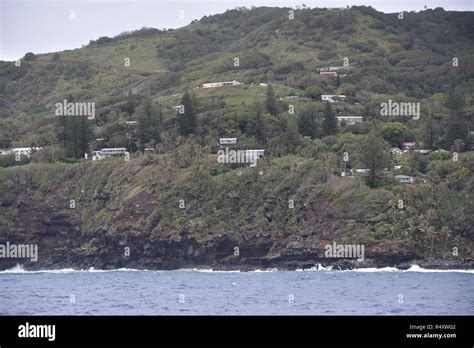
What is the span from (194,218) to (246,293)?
29.5m

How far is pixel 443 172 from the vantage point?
245ft

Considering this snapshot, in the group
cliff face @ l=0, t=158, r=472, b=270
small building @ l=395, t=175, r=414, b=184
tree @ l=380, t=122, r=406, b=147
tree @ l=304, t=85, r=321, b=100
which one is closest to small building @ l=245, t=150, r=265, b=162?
cliff face @ l=0, t=158, r=472, b=270

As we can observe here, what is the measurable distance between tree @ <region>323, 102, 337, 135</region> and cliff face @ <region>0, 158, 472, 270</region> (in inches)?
444

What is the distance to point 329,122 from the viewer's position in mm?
89562

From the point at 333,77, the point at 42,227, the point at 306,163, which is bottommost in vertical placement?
the point at 42,227

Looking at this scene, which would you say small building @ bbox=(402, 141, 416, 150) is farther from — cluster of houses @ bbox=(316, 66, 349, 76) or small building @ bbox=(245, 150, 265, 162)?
cluster of houses @ bbox=(316, 66, 349, 76)

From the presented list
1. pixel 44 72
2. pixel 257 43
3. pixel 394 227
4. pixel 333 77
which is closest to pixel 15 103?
pixel 44 72

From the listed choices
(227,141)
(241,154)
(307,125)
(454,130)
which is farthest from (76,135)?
(454,130)

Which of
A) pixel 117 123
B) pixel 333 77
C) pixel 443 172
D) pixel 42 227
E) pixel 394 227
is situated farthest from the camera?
pixel 333 77

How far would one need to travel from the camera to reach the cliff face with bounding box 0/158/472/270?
69.4m

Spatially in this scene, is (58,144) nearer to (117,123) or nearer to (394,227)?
(117,123)
